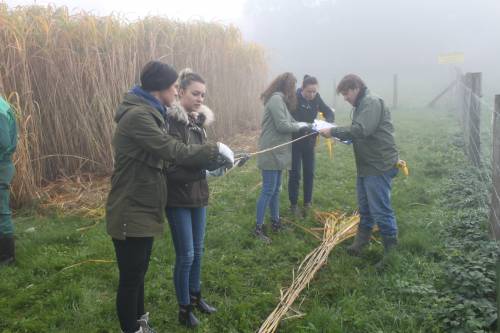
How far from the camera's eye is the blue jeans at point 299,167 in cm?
535

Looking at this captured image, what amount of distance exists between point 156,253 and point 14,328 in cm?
145

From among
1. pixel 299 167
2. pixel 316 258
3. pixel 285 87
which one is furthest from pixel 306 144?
pixel 316 258

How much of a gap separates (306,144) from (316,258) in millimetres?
1608

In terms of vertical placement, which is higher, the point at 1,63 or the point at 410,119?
the point at 1,63

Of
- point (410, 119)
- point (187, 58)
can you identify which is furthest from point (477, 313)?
point (410, 119)

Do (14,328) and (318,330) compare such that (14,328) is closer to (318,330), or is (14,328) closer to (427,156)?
(318,330)

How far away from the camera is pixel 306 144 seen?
536 centimetres

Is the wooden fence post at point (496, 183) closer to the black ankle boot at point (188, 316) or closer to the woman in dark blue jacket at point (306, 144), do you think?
the woman in dark blue jacket at point (306, 144)

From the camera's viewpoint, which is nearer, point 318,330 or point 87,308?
point 318,330

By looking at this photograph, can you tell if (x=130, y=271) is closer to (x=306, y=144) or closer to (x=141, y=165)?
(x=141, y=165)

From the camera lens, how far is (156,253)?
4387 millimetres

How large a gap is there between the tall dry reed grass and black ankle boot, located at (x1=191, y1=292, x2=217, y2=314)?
3290mm

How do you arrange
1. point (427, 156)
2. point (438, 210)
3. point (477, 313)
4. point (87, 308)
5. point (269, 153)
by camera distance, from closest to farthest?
point (477, 313)
point (87, 308)
point (269, 153)
point (438, 210)
point (427, 156)

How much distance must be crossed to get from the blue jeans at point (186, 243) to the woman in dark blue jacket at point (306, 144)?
244 centimetres
